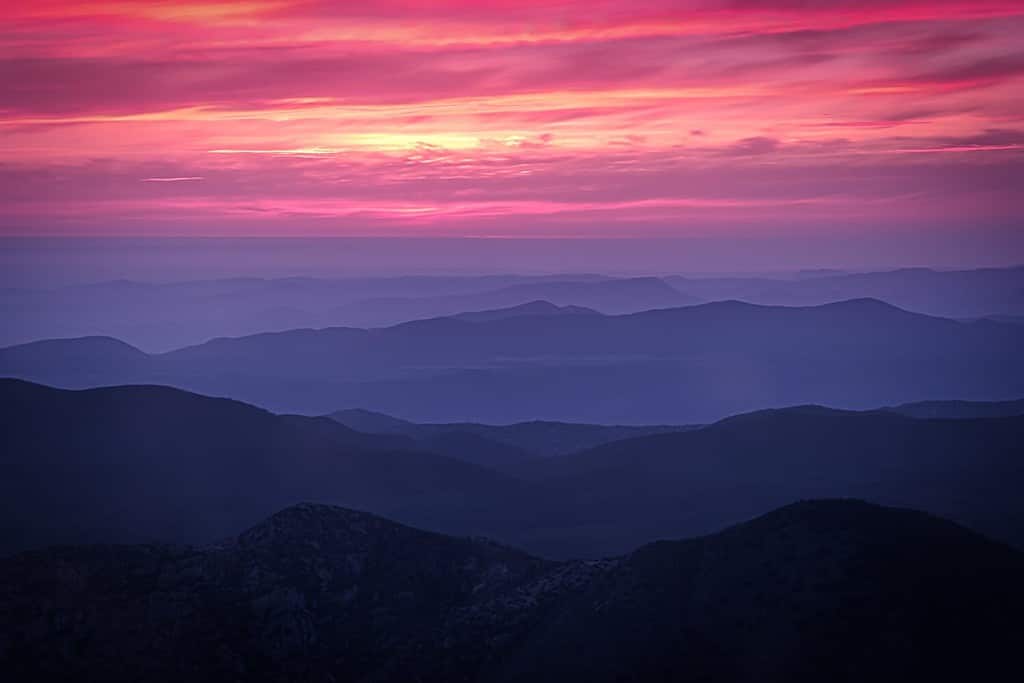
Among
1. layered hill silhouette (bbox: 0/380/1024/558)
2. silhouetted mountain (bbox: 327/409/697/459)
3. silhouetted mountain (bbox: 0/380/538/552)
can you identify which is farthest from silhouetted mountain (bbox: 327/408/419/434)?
silhouetted mountain (bbox: 0/380/538/552)

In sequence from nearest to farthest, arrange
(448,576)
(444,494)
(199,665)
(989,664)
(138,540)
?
(989,664) → (199,665) → (448,576) → (138,540) → (444,494)

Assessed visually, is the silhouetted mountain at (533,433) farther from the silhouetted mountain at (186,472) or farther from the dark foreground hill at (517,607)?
the dark foreground hill at (517,607)

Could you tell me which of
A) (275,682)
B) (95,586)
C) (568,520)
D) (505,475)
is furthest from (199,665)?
(505,475)

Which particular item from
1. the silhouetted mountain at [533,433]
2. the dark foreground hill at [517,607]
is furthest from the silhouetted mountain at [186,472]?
the dark foreground hill at [517,607]

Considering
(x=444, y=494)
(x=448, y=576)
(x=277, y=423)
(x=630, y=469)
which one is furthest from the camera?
(x=277, y=423)

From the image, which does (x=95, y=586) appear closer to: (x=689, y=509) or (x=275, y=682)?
(x=275, y=682)

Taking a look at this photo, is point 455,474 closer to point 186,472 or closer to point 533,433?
point 186,472

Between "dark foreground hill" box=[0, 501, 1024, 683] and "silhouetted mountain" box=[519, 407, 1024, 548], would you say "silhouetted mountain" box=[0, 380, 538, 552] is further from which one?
"dark foreground hill" box=[0, 501, 1024, 683]
